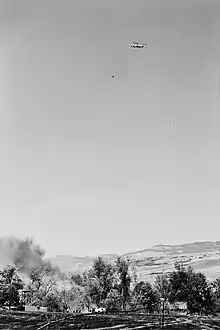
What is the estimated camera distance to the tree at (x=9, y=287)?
4772 cm

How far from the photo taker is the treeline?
50125mm

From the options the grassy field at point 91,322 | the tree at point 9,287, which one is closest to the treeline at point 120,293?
the tree at point 9,287

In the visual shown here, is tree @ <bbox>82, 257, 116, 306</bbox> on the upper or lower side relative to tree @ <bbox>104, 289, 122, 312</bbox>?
upper

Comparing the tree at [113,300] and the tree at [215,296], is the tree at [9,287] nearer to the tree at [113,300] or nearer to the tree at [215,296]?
the tree at [113,300]

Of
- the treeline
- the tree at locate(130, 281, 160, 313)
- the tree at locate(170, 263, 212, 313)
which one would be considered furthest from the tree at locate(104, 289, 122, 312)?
the tree at locate(170, 263, 212, 313)

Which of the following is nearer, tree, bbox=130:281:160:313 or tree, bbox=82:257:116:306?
tree, bbox=130:281:160:313

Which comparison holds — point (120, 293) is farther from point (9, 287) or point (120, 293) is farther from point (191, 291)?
point (9, 287)

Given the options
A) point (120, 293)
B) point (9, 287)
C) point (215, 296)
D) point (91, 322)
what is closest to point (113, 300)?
point (120, 293)

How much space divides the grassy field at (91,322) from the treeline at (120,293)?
1218 cm

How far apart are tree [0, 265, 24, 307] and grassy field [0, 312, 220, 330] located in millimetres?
14017

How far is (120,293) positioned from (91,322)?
28.9 meters

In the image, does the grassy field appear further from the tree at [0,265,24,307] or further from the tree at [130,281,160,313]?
the tree at [130,281,160,313]

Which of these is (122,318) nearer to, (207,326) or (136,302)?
(207,326)

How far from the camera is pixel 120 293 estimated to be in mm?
58844
